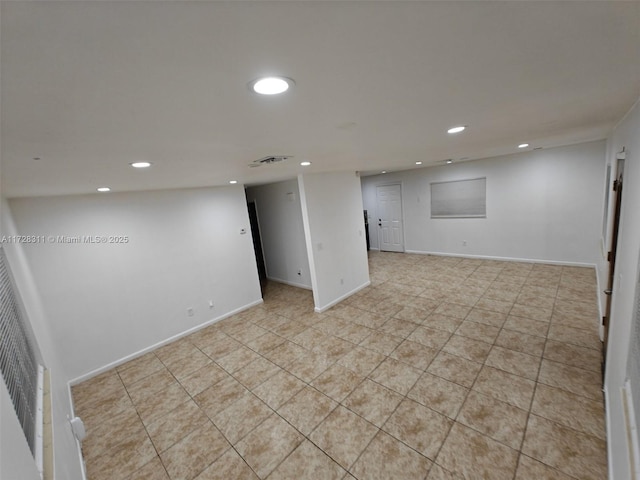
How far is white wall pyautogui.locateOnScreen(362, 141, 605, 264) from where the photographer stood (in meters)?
4.97

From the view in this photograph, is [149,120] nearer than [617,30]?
No

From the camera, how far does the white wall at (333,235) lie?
14.8ft

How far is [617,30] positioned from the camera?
839 mm

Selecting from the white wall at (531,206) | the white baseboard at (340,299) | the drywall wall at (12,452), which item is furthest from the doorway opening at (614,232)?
the drywall wall at (12,452)

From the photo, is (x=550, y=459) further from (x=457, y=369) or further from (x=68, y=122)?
(x=68, y=122)

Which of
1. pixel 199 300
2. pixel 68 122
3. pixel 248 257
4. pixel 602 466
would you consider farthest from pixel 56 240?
pixel 602 466

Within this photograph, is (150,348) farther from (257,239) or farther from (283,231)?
(257,239)

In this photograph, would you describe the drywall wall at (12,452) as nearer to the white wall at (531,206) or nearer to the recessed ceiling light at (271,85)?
the recessed ceiling light at (271,85)

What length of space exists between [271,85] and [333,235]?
3952 mm

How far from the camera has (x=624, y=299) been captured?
1.74 meters

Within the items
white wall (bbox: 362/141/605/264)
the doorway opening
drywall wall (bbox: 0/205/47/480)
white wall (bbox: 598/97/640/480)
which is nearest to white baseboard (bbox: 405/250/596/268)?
white wall (bbox: 362/141/605/264)

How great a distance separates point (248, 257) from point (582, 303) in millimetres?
5446

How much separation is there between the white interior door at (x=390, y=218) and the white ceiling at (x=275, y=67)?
611 centimetres

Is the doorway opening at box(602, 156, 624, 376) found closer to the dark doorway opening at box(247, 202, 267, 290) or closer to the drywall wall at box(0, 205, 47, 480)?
the drywall wall at box(0, 205, 47, 480)
